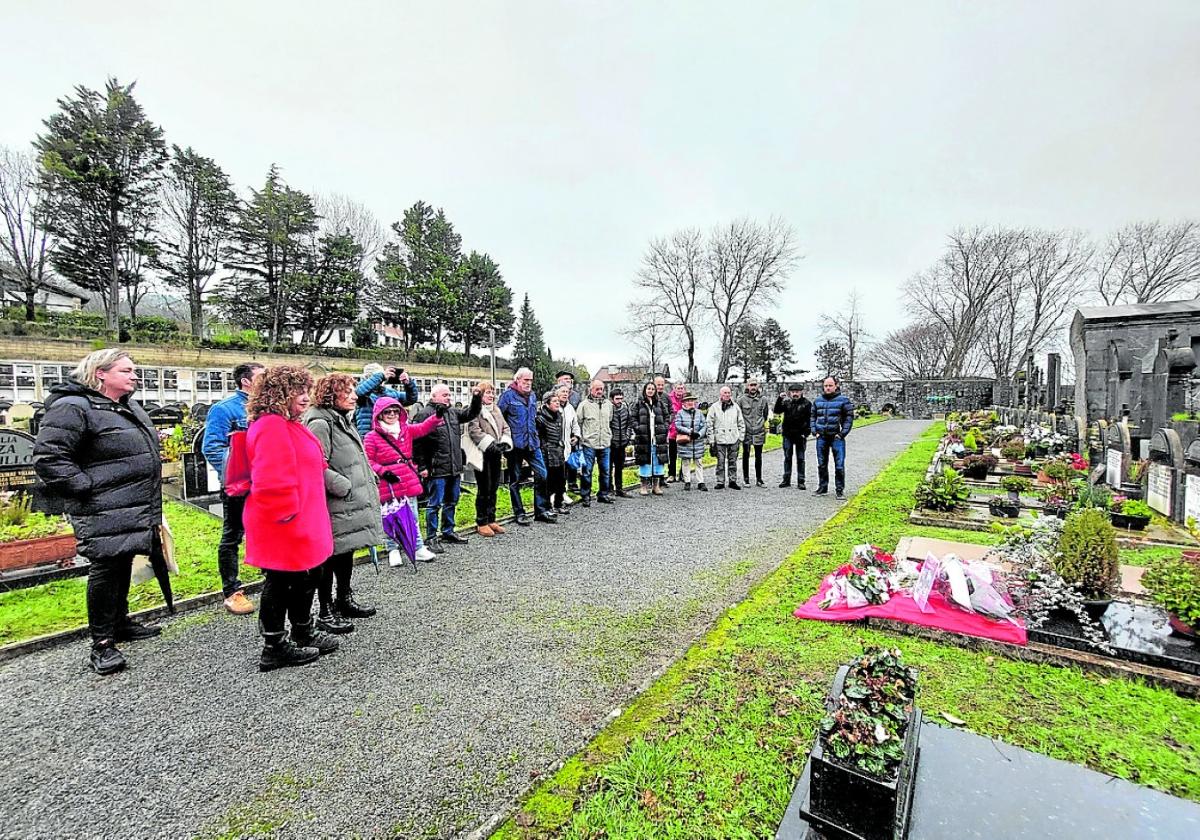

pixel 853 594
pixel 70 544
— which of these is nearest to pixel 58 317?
pixel 70 544

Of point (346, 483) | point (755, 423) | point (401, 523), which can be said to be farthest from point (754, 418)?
point (346, 483)

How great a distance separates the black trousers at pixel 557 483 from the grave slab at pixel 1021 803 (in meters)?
5.39

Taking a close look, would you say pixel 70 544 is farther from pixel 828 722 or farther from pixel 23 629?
pixel 828 722

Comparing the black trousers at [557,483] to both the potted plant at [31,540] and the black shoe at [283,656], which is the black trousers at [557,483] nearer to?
the black shoe at [283,656]

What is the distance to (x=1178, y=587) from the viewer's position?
3102 mm

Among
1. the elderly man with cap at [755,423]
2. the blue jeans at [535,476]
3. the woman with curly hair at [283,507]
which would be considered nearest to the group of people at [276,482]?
the woman with curly hair at [283,507]

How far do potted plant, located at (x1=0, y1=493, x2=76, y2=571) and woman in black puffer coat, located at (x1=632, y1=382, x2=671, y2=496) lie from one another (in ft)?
22.4

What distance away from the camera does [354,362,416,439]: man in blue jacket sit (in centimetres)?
470

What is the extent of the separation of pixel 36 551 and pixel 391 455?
3.15 metres

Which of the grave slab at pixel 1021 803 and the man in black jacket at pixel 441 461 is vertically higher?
the man in black jacket at pixel 441 461

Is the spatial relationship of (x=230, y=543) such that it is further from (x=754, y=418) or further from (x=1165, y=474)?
(x=1165, y=474)

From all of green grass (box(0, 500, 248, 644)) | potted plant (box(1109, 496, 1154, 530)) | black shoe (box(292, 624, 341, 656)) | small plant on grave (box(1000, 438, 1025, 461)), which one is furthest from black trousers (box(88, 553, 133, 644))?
small plant on grave (box(1000, 438, 1025, 461))

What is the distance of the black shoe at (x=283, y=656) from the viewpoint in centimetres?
311

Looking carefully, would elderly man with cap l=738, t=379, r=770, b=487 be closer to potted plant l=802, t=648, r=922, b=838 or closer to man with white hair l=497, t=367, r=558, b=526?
man with white hair l=497, t=367, r=558, b=526
